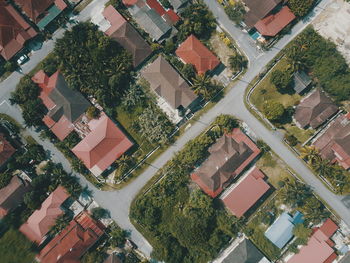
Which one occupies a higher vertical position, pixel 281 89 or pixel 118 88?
pixel 118 88

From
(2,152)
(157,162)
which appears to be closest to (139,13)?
(157,162)

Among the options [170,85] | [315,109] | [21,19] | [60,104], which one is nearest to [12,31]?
[21,19]

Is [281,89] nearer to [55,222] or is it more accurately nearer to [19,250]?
[55,222]

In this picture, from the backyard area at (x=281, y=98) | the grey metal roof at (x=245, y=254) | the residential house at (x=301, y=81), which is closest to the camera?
the grey metal roof at (x=245, y=254)

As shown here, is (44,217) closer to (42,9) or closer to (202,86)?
(202,86)

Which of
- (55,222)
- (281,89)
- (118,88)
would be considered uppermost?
(118,88)

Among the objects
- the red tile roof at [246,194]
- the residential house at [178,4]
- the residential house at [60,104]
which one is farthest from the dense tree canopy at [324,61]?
the residential house at [60,104]

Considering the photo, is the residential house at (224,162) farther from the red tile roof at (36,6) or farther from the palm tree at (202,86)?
the red tile roof at (36,6)

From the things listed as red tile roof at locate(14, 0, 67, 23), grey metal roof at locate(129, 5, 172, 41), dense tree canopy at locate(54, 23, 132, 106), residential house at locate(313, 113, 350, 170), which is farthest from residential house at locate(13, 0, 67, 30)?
residential house at locate(313, 113, 350, 170)
